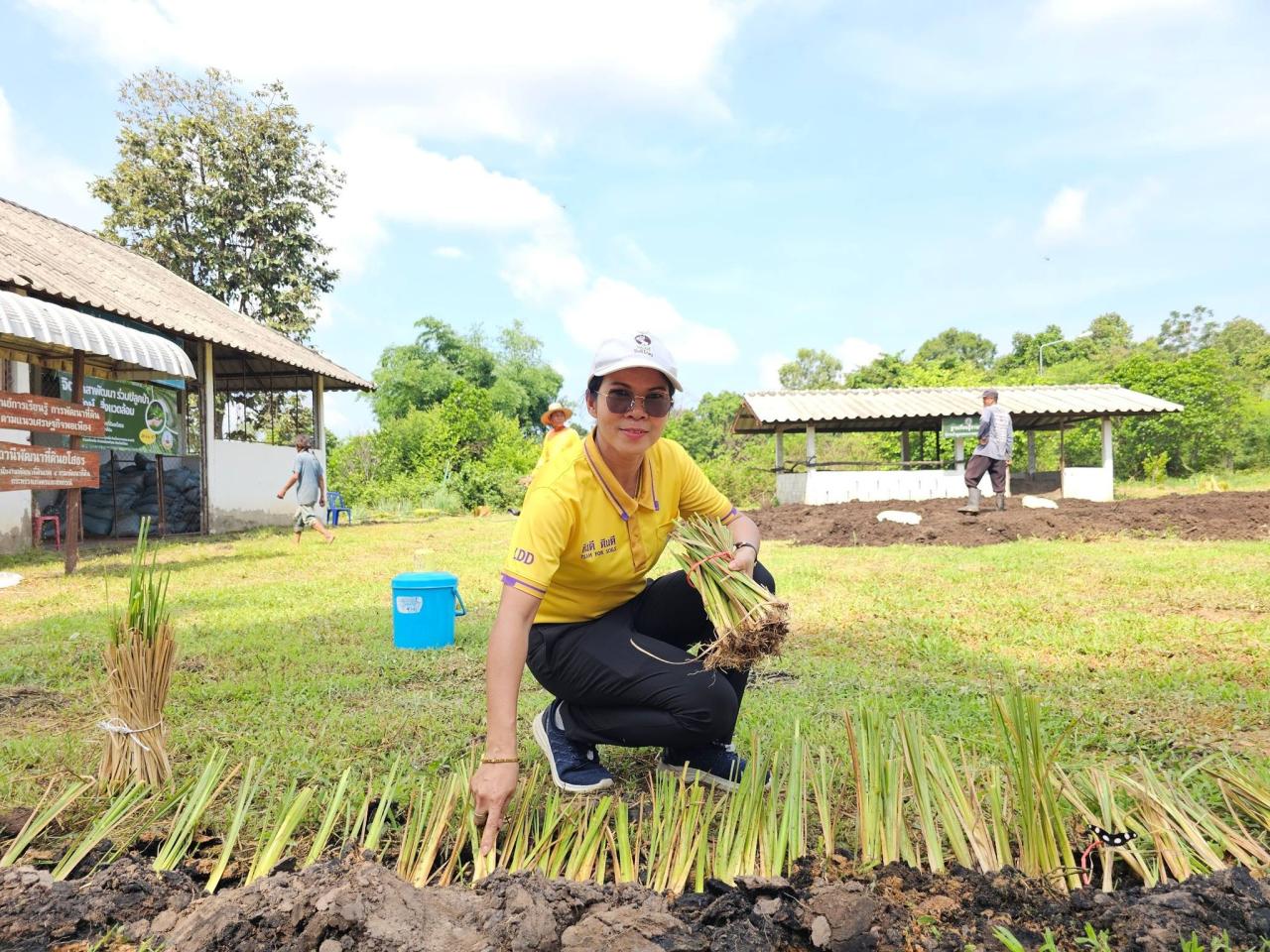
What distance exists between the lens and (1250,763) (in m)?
2.31

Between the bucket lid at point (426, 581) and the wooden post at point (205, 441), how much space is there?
30.6 ft

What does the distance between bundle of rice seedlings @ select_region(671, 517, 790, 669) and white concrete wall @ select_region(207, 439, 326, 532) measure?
38.7 ft

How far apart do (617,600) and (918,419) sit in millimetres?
17802

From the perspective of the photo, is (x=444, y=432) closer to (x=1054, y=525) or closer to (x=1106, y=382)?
(x=1054, y=525)

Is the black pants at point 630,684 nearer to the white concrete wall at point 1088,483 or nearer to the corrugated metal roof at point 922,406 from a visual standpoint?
the corrugated metal roof at point 922,406

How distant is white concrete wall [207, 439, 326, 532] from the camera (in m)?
12.5

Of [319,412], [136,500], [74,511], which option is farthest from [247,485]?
[74,511]

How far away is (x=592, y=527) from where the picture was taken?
227 cm

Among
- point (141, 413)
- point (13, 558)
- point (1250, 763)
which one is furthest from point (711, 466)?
point (1250, 763)

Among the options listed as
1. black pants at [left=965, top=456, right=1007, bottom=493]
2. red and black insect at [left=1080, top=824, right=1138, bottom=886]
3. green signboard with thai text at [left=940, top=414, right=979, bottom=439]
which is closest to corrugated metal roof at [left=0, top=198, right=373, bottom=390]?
red and black insect at [left=1080, top=824, right=1138, bottom=886]

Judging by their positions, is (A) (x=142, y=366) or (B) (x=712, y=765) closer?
(B) (x=712, y=765)

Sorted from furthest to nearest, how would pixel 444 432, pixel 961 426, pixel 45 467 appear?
pixel 444 432
pixel 961 426
pixel 45 467

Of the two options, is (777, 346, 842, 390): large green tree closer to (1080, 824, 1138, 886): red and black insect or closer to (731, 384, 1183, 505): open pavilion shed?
(731, 384, 1183, 505): open pavilion shed

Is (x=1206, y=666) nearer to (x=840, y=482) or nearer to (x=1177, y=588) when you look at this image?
(x=1177, y=588)
